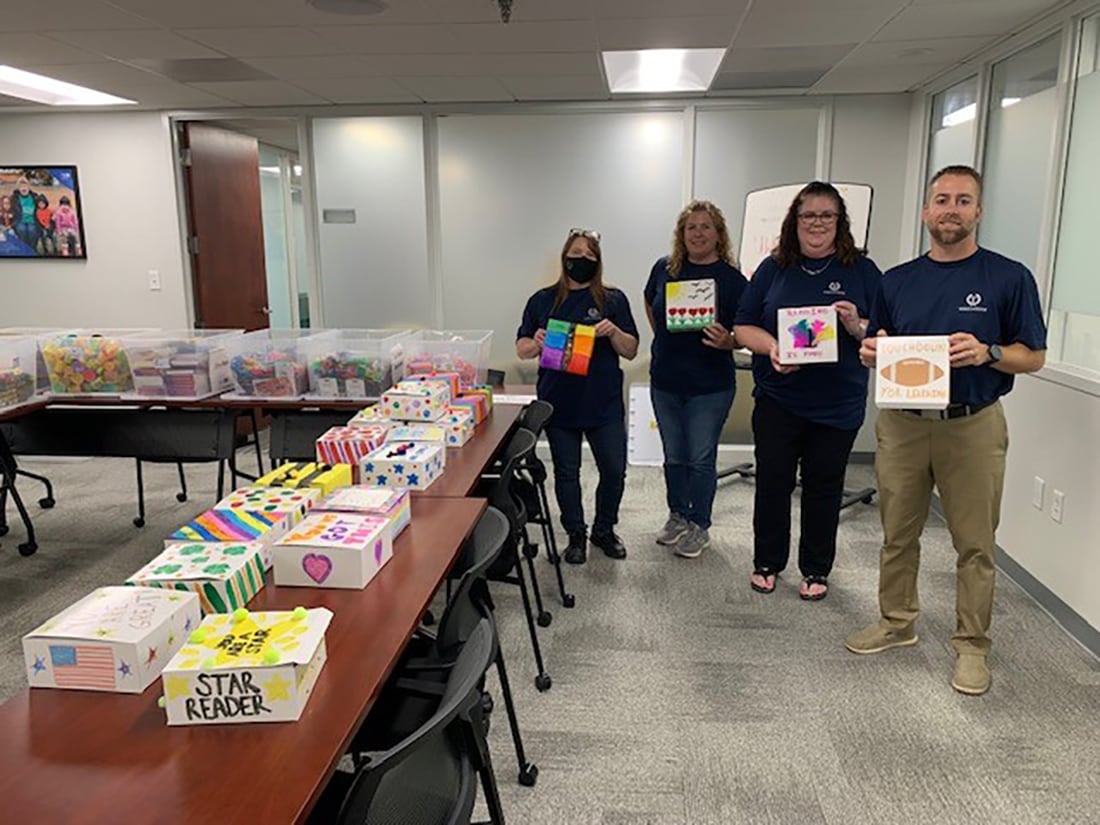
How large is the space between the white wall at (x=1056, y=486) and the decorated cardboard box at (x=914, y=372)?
944 millimetres

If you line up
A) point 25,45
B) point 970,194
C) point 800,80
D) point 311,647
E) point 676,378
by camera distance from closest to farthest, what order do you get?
point 311,647 → point 970,194 → point 676,378 → point 25,45 → point 800,80

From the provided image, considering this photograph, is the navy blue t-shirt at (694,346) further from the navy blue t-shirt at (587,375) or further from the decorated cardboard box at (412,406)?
the decorated cardboard box at (412,406)

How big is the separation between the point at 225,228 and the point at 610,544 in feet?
13.7

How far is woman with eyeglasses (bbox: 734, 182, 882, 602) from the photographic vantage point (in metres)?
2.91

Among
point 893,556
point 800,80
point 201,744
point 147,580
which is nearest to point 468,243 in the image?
point 800,80

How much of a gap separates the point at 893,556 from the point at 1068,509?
858 millimetres

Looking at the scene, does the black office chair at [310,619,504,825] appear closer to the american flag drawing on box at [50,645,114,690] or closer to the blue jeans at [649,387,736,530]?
the american flag drawing on box at [50,645,114,690]

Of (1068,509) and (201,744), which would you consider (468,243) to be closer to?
(1068,509)

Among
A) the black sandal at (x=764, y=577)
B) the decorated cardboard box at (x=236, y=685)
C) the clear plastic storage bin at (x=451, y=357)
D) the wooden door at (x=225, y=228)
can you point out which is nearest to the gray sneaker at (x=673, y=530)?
the black sandal at (x=764, y=577)

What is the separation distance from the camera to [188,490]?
197 inches

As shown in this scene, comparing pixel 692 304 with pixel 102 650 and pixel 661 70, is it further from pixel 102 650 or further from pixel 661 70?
pixel 102 650

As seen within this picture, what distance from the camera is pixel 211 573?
5.25 feet

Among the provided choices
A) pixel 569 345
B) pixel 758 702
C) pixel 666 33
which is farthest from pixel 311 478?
pixel 666 33

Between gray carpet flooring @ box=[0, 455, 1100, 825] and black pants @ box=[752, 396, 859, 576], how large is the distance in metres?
0.20
